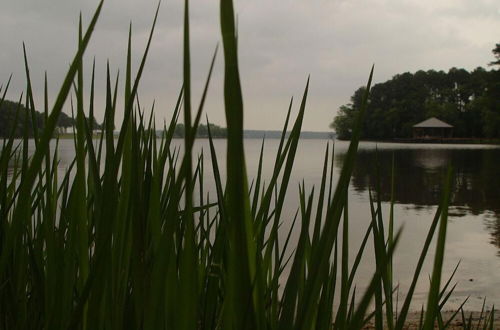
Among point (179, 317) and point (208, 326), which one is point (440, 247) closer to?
point (179, 317)

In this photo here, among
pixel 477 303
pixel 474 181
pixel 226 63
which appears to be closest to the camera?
pixel 226 63

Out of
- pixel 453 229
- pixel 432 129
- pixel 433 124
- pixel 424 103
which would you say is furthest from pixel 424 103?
pixel 453 229

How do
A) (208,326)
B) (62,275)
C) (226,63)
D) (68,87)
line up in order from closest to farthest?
(226,63)
(68,87)
(62,275)
(208,326)

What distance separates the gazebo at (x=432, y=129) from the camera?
45094 millimetres

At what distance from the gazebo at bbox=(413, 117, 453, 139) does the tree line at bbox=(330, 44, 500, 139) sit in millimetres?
826

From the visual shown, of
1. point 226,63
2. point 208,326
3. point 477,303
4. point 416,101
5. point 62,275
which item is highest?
point 416,101

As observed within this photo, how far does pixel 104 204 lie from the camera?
0.32 meters

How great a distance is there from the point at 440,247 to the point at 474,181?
1256cm

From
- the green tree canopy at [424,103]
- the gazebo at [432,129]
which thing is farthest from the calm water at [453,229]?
the gazebo at [432,129]

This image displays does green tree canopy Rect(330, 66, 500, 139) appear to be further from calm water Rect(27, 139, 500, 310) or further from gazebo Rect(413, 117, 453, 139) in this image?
calm water Rect(27, 139, 500, 310)

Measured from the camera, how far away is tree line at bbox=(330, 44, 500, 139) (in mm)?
46287

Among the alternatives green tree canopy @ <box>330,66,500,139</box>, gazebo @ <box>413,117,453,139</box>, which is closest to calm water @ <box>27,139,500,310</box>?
green tree canopy @ <box>330,66,500,139</box>

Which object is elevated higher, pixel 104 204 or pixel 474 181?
pixel 104 204

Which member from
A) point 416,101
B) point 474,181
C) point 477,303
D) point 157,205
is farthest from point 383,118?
point 157,205
